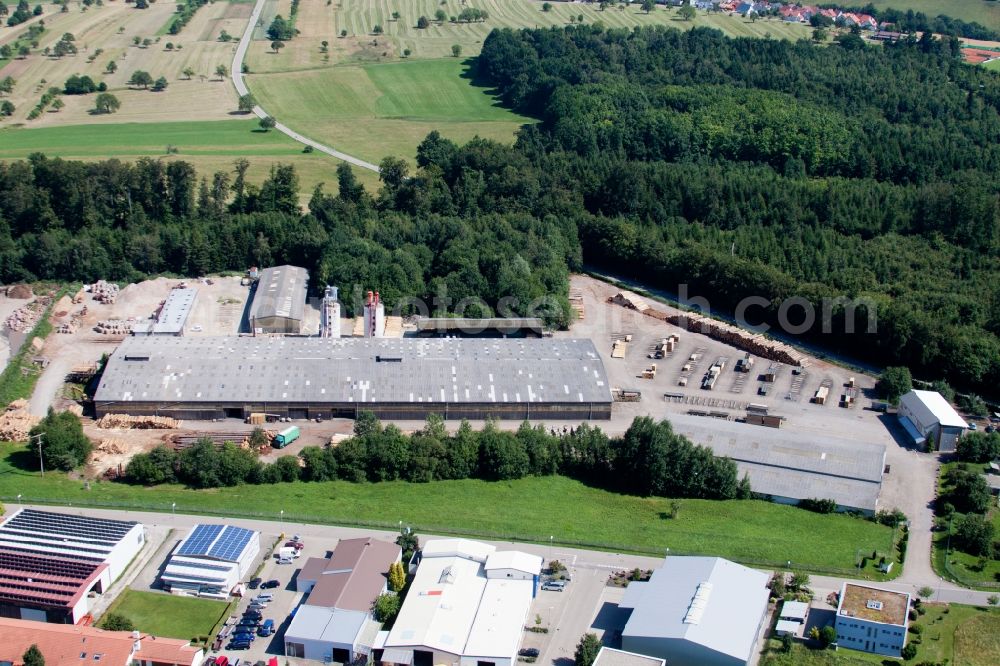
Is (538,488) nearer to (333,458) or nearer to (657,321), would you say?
(333,458)

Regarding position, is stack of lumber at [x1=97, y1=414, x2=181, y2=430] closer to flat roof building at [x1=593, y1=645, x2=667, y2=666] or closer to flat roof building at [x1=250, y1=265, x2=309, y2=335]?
flat roof building at [x1=250, y1=265, x2=309, y2=335]

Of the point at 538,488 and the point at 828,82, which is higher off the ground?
the point at 828,82

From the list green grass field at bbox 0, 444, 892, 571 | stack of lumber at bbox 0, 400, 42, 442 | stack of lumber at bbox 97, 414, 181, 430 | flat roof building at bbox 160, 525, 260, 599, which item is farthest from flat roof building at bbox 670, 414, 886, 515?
stack of lumber at bbox 0, 400, 42, 442

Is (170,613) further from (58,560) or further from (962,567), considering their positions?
(962,567)

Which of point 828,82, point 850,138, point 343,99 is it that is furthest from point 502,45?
point 850,138

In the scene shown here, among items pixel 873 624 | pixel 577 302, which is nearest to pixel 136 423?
pixel 577 302

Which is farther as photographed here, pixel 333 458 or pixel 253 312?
pixel 253 312

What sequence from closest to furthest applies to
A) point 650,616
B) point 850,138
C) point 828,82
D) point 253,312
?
point 650,616 < point 253,312 < point 850,138 < point 828,82
